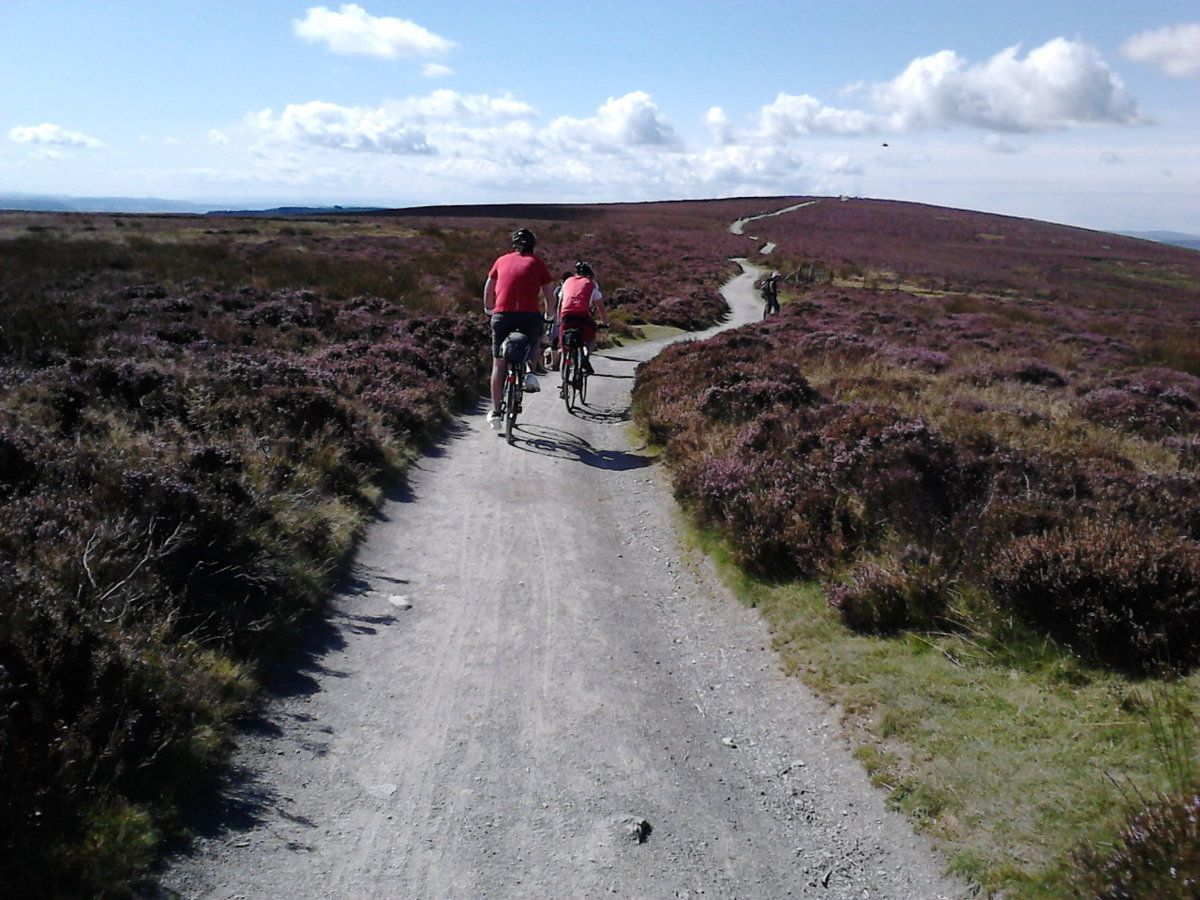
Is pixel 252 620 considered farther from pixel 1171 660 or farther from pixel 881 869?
pixel 1171 660

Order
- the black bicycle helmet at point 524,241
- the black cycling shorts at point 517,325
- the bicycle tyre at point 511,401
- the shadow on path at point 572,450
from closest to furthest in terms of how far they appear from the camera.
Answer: the black bicycle helmet at point 524,241 → the black cycling shorts at point 517,325 → the shadow on path at point 572,450 → the bicycle tyre at point 511,401

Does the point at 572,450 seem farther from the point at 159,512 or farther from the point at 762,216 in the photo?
the point at 762,216

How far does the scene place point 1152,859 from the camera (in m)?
2.85

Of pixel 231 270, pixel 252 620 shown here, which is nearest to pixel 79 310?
pixel 231 270

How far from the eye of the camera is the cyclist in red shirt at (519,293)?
9953 mm

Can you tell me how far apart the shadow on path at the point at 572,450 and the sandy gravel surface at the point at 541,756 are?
10.4ft

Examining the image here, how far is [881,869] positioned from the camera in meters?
3.63

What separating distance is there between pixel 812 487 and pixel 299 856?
16.6 feet

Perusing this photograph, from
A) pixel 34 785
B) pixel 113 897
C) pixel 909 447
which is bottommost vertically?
pixel 113 897

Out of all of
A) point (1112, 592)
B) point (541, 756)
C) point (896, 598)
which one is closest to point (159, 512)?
point (541, 756)

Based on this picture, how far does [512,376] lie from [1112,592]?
759 centimetres

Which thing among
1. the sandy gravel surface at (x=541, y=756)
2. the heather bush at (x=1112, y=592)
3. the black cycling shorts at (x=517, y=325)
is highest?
the black cycling shorts at (x=517, y=325)

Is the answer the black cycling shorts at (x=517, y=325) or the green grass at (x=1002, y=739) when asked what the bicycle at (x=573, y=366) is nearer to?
the black cycling shorts at (x=517, y=325)

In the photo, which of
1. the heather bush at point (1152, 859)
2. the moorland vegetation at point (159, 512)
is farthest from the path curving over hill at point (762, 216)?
the heather bush at point (1152, 859)
